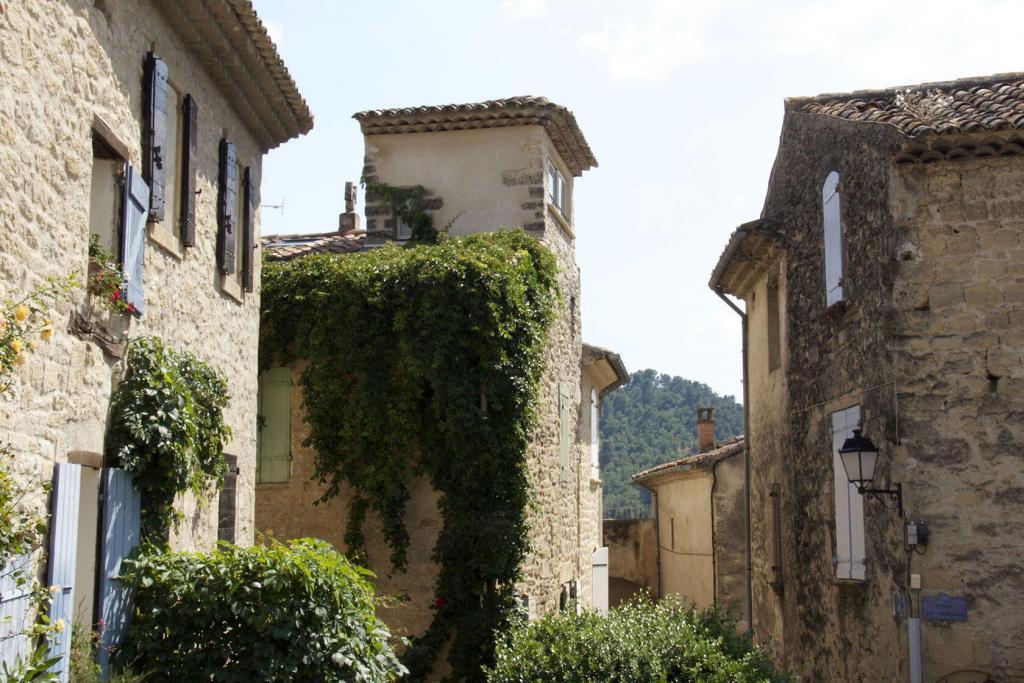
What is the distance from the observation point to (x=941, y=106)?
33.4 feet

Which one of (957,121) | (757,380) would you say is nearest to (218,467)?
(957,121)

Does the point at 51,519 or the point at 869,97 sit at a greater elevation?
the point at 869,97

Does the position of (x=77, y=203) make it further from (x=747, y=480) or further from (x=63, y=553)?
(x=747, y=480)

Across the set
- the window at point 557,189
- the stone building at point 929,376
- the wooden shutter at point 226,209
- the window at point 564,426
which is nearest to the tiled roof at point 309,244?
the window at point 557,189

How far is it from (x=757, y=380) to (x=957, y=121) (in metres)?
6.81

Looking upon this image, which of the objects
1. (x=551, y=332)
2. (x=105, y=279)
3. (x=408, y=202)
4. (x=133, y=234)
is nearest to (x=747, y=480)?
(x=551, y=332)

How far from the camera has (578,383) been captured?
56.3 feet

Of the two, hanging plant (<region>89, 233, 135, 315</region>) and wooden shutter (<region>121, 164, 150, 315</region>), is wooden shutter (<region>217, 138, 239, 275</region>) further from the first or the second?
hanging plant (<region>89, 233, 135, 315</region>)

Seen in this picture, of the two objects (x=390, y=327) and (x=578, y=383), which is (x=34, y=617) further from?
(x=578, y=383)

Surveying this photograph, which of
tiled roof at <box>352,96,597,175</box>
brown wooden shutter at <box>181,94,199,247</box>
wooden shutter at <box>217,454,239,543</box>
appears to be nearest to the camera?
brown wooden shutter at <box>181,94,199,247</box>

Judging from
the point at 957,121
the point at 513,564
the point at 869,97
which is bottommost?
the point at 513,564

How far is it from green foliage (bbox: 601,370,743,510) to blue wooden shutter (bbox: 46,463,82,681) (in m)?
50.4

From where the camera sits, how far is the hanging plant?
22.6ft

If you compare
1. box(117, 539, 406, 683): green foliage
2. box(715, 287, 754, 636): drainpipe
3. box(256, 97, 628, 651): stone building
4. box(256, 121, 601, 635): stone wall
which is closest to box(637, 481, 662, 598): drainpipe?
box(256, 97, 628, 651): stone building
